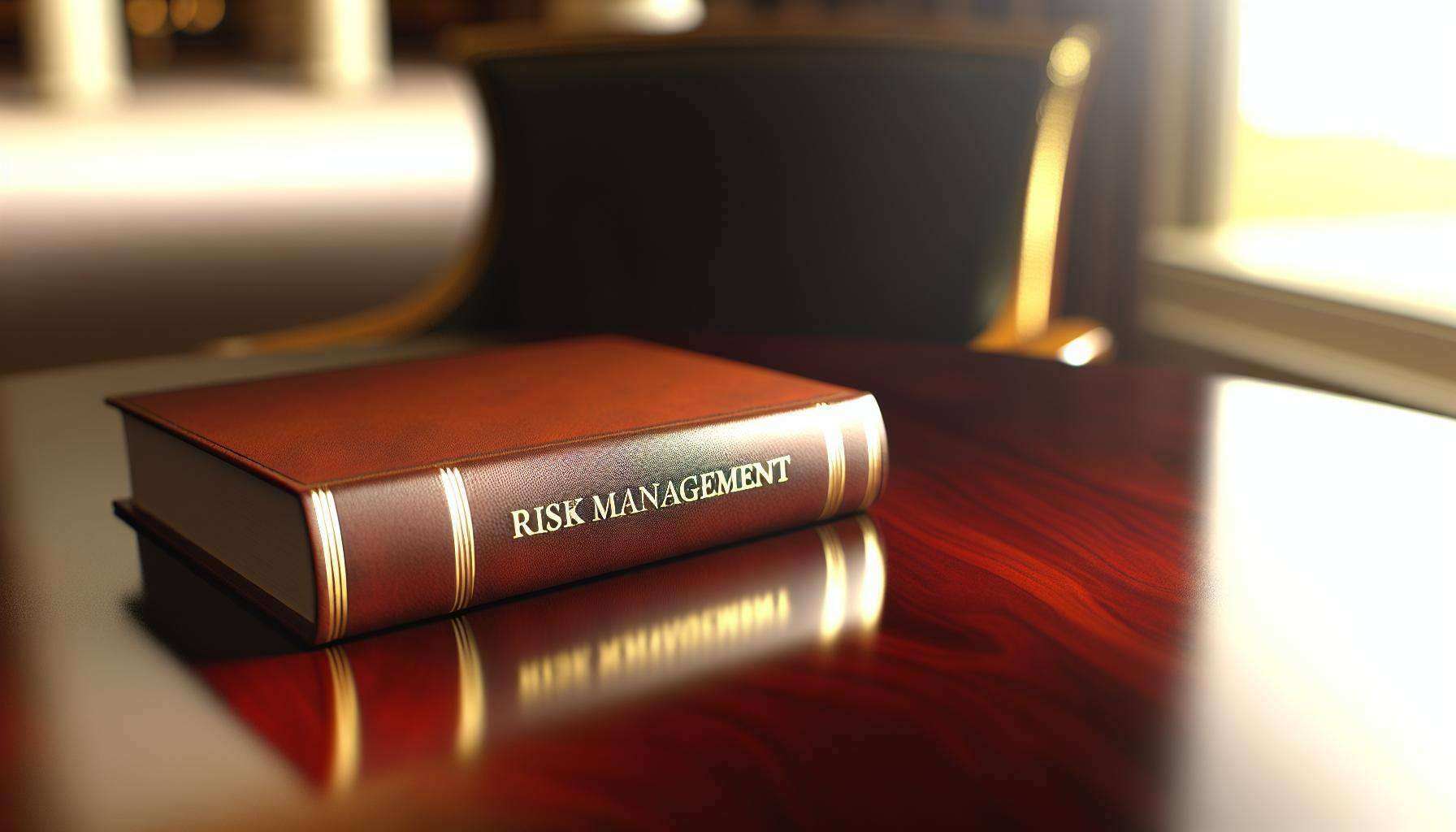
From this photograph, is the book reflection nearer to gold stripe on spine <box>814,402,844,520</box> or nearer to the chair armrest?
gold stripe on spine <box>814,402,844,520</box>

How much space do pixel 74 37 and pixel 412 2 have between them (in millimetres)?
1774

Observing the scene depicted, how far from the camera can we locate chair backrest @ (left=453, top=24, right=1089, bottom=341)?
1.20 metres

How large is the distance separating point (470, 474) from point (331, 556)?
0.16 feet

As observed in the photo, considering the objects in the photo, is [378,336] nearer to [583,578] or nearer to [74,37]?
[583,578]

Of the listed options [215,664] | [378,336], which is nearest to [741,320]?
[378,336]

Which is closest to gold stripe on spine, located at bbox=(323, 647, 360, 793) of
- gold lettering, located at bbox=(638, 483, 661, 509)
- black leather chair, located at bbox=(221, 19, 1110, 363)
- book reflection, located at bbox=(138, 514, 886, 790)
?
book reflection, located at bbox=(138, 514, 886, 790)

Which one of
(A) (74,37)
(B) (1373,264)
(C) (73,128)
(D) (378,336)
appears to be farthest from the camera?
(A) (74,37)

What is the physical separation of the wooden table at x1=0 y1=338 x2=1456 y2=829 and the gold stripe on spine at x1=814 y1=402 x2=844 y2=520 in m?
0.01

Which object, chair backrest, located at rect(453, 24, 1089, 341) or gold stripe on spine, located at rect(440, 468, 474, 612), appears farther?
chair backrest, located at rect(453, 24, 1089, 341)

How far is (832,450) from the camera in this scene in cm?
49

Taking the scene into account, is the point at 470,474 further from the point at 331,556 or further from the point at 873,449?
the point at 873,449

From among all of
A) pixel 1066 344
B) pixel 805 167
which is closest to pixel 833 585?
pixel 1066 344

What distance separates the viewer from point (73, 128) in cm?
305

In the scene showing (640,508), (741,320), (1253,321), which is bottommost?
(1253,321)
